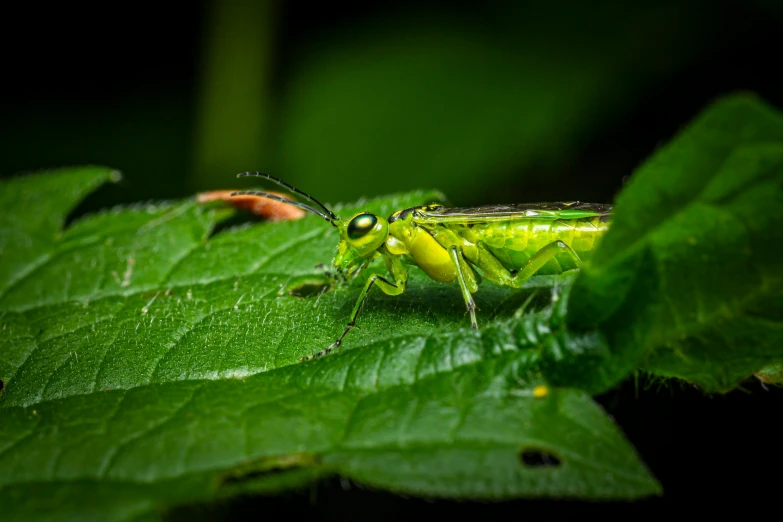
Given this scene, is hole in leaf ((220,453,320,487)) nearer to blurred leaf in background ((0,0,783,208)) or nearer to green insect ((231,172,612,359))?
green insect ((231,172,612,359))

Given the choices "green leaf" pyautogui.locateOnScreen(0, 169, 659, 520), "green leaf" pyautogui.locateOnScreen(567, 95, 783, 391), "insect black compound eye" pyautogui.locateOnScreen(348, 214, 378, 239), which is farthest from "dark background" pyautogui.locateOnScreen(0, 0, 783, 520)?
"green leaf" pyautogui.locateOnScreen(567, 95, 783, 391)

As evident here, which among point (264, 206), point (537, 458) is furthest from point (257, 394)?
point (264, 206)

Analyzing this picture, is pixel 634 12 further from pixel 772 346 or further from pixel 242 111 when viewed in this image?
pixel 772 346

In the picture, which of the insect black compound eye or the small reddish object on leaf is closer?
the insect black compound eye

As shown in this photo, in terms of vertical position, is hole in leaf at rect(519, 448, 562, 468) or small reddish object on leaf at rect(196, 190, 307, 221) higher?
hole in leaf at rect(519, 448, 562, 468)

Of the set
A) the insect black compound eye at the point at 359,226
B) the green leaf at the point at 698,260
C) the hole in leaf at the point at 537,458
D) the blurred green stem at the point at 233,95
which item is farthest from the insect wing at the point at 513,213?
the blurred green stem at the point at 233,95
